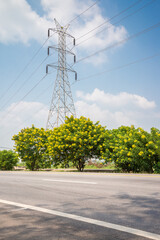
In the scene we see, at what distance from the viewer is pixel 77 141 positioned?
75.7ft

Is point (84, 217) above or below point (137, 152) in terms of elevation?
below

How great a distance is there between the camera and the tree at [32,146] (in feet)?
108

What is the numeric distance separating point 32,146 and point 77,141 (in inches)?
503

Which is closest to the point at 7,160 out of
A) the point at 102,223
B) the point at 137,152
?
the point at 137,152

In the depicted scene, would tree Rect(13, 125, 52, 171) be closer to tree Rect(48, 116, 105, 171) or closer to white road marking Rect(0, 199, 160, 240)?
tree Rect(48, 116, 105, 171)

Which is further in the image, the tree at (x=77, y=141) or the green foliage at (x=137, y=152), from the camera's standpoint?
the tree at (x=77, y=141)

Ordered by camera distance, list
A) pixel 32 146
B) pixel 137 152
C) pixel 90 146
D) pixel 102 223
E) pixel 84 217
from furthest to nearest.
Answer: pixel 32 146 → pixel 90 146 → pixel 137 152 → pixel 84 217 → pixel 102 223

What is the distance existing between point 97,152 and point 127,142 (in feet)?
19.7

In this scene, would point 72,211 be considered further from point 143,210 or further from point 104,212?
point 143,210

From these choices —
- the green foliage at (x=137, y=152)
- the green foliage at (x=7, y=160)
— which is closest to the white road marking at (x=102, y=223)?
the green foliage at (x=137, y=152)

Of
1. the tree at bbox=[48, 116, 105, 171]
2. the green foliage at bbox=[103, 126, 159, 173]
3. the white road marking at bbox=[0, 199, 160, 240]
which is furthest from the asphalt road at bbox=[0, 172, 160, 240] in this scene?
A: the tree at bbox=[48, 116, 105, 171]

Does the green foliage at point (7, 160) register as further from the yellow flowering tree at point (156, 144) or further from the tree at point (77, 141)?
the yellow flowering tree at point (156, 144)

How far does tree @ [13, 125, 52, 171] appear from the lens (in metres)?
33.0

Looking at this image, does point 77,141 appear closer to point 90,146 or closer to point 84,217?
point 90,146
